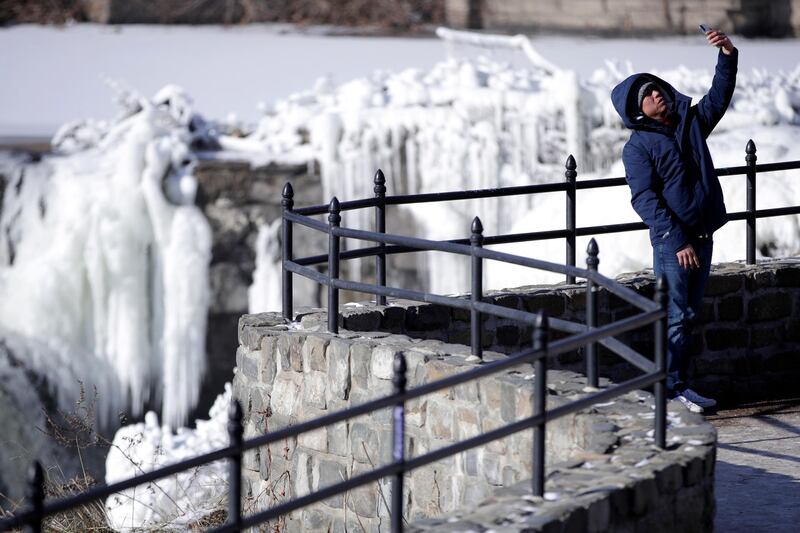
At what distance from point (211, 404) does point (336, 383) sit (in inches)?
359

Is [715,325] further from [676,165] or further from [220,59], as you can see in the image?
[220,59]

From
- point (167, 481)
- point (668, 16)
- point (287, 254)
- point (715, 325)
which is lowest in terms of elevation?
point (167, 481)

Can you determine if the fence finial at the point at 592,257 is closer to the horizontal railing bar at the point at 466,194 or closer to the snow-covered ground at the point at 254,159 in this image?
the horizontal railing bar at the point at 466,194

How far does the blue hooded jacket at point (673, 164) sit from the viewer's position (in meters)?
6.34

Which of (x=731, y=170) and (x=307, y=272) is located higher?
(x=731, y=170)

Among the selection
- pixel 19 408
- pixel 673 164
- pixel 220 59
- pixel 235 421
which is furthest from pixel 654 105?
pixel 220 59

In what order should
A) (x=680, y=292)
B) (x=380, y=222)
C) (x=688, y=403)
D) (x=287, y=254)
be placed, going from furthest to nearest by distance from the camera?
(x=380, y=222), (x=287, y=254), (x=688, y=403), (x=680, y=292)

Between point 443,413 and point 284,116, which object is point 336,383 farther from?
point 284,116

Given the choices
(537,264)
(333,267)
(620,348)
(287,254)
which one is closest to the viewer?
(620,348)

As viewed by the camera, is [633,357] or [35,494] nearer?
[35,494]

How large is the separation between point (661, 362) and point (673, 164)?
1.63 meters

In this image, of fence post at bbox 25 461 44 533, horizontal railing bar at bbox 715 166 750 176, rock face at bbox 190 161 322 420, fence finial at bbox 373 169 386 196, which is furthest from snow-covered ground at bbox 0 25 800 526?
fence post at bbox 25 461 44 533

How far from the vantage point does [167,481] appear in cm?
1049

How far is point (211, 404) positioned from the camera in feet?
51.0
